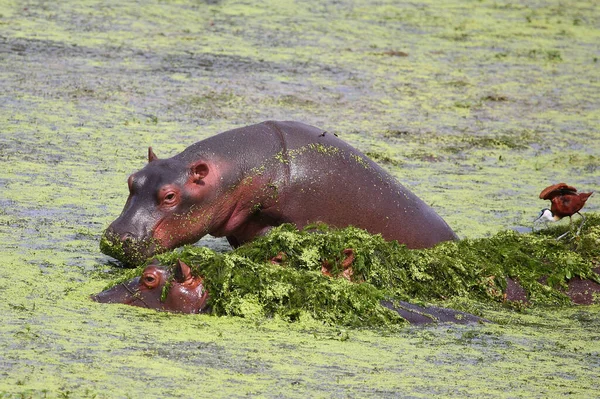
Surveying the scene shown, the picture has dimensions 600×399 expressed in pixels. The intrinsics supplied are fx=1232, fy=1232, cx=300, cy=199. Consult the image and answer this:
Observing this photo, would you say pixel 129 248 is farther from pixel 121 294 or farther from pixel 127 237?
pixel 121 294

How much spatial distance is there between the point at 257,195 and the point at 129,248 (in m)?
0.80

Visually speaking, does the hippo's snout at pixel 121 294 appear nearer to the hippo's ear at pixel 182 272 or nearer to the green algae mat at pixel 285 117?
the green algae mat at pixel 285 117

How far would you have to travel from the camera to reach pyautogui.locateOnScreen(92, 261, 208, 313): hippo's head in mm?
5762

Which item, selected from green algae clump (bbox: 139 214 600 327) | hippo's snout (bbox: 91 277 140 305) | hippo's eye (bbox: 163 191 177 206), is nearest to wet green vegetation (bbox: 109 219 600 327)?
green algae clump (bbox: 139 214 600 327)

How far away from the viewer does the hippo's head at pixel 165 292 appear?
576cm

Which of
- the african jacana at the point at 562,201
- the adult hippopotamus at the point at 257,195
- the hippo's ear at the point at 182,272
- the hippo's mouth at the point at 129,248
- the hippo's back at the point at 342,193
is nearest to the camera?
the hippo's ear at the point at 182,272

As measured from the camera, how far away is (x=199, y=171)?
21.7ft

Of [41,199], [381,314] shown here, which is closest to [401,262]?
[381,314]

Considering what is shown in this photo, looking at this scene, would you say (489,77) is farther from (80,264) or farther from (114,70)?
(80,264)

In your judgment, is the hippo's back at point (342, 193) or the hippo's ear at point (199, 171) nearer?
the hippo's ear at point (199, 171)

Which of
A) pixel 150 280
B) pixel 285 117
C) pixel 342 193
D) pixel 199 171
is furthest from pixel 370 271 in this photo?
pixel 285 117

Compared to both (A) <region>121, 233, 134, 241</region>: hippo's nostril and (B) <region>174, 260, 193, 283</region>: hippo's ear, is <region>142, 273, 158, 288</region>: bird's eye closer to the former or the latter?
(B) <region>174, 260, 193, 283</region>: hippo's ear

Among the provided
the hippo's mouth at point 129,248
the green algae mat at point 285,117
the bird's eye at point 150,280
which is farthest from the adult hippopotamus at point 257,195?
the bird's eye at point 150,280

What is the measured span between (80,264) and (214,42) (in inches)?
258
